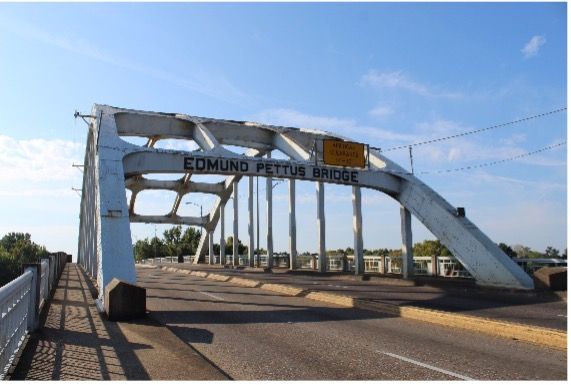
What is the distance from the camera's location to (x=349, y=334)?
974 centimetres

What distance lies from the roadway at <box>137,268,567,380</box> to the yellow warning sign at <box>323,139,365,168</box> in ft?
40.6

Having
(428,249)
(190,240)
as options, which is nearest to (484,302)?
(428,249)

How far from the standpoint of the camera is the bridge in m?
6.86

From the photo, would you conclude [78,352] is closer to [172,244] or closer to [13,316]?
[13,316]

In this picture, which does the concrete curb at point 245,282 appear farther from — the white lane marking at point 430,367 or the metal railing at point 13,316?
the white lane marking at point 430,367

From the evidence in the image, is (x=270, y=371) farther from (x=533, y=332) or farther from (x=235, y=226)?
(x=235, y=226)

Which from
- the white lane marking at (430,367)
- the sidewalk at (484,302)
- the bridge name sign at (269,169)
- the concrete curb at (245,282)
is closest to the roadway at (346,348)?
the white lane marking at (430,367)

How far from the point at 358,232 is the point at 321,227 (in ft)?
17.9

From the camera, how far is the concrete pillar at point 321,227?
1391 inches

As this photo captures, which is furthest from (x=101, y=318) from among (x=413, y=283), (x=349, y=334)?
(x=413, y=283)

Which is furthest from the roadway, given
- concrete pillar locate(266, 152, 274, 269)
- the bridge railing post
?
concrete pillar locate(266, 152, 274, 269)

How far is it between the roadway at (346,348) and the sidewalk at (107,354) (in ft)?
1.38

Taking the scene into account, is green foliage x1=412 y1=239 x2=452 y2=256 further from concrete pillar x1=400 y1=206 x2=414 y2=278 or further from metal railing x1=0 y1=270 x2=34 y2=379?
metal railing x1=0 y1=270 x2=34 y2=379

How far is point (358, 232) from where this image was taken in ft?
100
